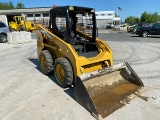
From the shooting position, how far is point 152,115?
391 centimetres

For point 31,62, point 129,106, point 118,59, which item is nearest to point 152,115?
point 129,106

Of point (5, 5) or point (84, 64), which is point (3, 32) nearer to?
point (84, 64)

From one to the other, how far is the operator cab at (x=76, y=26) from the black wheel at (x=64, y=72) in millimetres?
724

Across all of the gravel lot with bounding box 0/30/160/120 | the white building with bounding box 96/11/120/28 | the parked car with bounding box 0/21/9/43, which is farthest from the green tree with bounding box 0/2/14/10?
the gravel lot with bounding box 0/30/160/120

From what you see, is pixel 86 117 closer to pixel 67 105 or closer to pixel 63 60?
pixel 67 105

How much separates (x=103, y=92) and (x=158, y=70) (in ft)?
10.6

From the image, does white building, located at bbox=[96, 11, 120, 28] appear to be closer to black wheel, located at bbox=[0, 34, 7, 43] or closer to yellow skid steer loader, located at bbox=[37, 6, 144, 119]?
black wheel, located at bbox=[0, 34, 7, 43]

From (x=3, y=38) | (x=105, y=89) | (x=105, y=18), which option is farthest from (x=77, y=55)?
(x=105, y=18)

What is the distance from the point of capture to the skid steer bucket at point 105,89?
13.4ft

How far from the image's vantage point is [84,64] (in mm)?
4988

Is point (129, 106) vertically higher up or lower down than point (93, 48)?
lower down

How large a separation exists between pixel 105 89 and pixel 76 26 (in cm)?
237

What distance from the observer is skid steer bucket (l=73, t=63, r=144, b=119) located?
4081mm

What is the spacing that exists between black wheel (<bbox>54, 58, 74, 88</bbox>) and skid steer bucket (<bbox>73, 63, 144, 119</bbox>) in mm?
531
